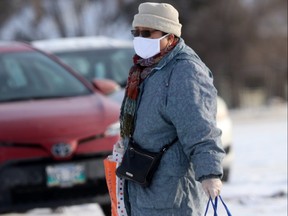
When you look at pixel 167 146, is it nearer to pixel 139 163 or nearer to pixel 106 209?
pixel 139 163

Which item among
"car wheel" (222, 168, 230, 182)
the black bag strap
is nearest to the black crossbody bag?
the black bag strap

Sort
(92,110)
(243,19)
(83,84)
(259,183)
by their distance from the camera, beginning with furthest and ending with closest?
(243,19), (259,183), (83,84), (92,110)

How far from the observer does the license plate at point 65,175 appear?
6.43 meters

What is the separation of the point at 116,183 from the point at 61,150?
229 cm

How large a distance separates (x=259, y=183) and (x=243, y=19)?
3260 cm

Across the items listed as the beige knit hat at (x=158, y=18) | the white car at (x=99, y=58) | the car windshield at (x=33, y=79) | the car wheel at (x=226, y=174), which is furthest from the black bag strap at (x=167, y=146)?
the white car at (x=99, y=58)

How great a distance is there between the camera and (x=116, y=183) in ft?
13.9

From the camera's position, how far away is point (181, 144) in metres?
3.93

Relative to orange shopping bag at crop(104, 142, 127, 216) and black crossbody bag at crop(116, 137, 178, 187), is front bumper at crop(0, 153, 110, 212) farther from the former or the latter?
black crossbody bag at crop(116, 137, 178, 187)

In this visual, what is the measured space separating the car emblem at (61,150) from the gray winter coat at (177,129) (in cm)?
243

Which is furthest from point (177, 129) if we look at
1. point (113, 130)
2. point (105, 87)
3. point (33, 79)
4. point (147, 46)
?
point (33, 79)

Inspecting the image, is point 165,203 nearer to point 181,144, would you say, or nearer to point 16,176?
point 181,144

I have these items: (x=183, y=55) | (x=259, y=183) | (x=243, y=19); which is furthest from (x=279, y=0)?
(x=183, y=55)

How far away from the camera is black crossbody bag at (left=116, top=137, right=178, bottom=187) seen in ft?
13.0
